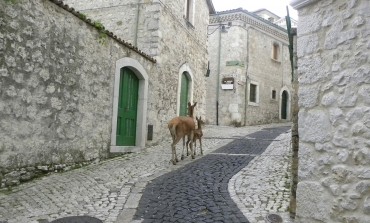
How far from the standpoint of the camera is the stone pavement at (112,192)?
384cm

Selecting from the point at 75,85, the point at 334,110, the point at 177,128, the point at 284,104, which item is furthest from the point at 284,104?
the point at 334,110

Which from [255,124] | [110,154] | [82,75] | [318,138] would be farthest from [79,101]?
[255,124]

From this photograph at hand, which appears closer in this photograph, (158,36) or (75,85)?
(75,85)

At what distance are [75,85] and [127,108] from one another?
2.21 m

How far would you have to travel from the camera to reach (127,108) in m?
8.18

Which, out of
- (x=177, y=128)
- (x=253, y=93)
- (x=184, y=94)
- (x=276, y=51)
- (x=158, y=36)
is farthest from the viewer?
(x=276, y=51)

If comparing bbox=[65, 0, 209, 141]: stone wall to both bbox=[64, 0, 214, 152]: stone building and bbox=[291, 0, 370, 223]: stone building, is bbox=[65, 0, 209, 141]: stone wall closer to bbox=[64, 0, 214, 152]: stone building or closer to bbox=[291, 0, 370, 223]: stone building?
Answer: bbox=[64, 0, 214, 152]: stone building

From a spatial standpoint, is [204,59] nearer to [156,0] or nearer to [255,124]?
[156,0]

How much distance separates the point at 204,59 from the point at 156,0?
16.2ft

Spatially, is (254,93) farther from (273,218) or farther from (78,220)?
(78,220)

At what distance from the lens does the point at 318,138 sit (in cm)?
316

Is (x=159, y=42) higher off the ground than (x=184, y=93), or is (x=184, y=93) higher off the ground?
(x=159, y=42)

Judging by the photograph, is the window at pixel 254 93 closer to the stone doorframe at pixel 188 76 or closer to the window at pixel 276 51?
the window at pixel 276 51

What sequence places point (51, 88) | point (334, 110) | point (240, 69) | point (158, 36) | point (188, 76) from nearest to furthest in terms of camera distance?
point (334, 110), point (51, 88), point (158, 36), point (188, 76), point (240, 69)
